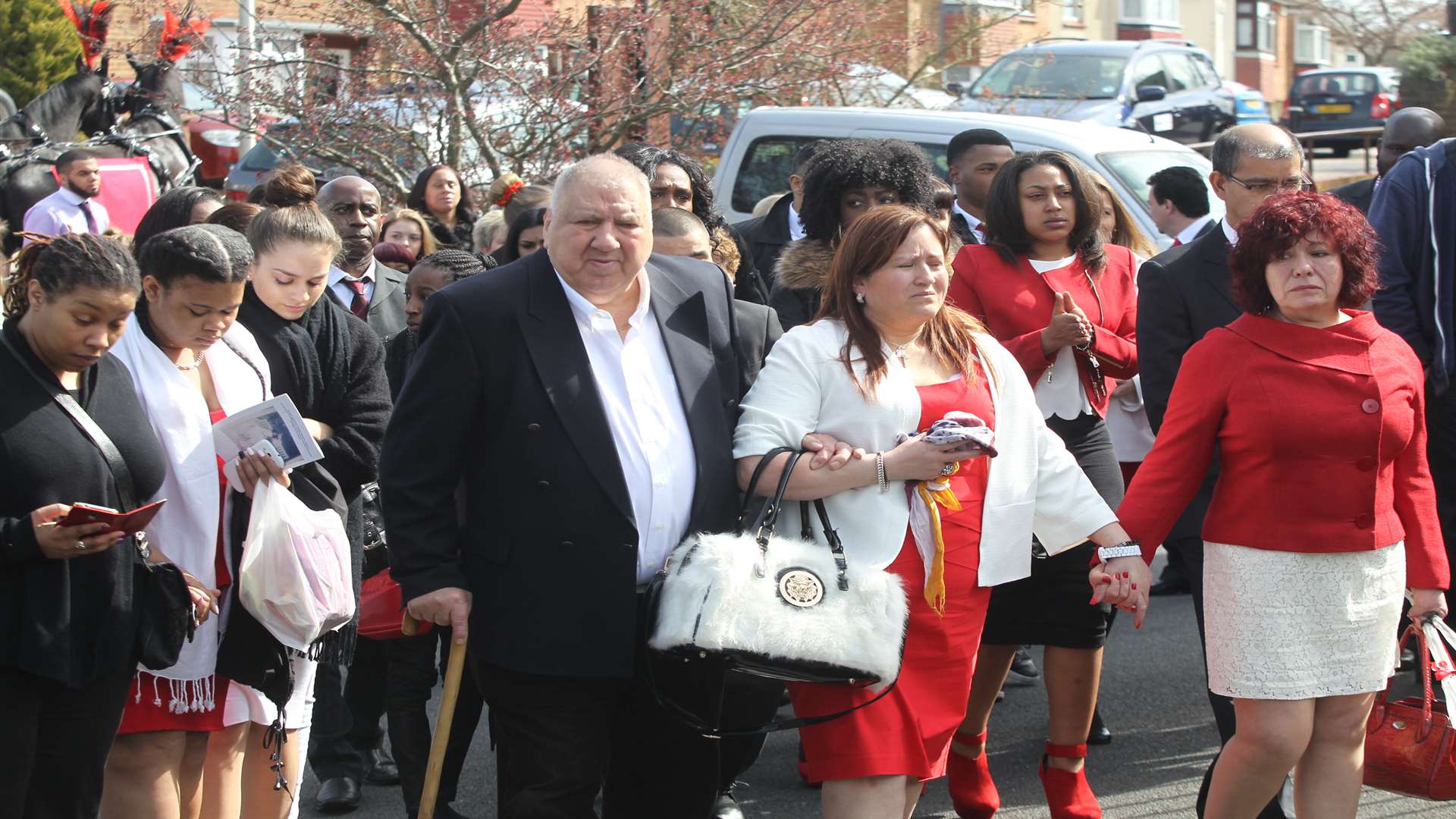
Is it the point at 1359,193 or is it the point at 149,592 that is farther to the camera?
the point at 1359,193

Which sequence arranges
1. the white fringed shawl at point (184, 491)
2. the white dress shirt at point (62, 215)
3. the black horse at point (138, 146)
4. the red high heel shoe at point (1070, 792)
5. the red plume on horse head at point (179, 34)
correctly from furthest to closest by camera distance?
1. the black horse at point (138, 146)
2. the red plume on horse head at point (179, 34)
3. the white dress shirt at point (62, 215)
4. the red high heel shoe at point (1070, 792)
5. the white fringed shawl at point (184, 491)

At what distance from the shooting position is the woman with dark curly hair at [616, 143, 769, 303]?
632 centimetres

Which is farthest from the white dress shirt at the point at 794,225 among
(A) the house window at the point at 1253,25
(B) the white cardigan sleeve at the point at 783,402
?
(A) the house window at the point at 1253,25

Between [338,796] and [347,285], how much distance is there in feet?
7.10

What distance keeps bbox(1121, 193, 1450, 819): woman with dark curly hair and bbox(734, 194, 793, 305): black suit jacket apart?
3.02 m

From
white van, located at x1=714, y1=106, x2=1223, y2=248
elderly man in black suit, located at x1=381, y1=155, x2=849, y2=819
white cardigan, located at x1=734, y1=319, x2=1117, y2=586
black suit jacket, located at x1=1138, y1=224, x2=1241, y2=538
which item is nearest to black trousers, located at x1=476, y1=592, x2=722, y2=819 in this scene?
elderly man in black suit, located at x1=381, y1=155, x2=849, y2=819

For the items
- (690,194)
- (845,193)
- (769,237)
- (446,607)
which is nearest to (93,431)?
(446,607)

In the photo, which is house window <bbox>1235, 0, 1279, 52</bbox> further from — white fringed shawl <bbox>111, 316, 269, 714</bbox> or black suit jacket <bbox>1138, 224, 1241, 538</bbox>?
white fringed shawl <bbox>111, 316, 269, 714</bbox>

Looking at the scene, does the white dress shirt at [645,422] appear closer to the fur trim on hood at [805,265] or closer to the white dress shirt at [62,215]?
the fur trim on hood at [805,265]

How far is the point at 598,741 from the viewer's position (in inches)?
159

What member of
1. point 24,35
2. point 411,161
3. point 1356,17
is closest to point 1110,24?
point 1356,17

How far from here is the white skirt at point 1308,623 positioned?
169 inches

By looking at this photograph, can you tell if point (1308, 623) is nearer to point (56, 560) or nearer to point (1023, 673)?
→ point (1023, 673)

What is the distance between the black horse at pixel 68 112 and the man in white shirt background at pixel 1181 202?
357 inches
